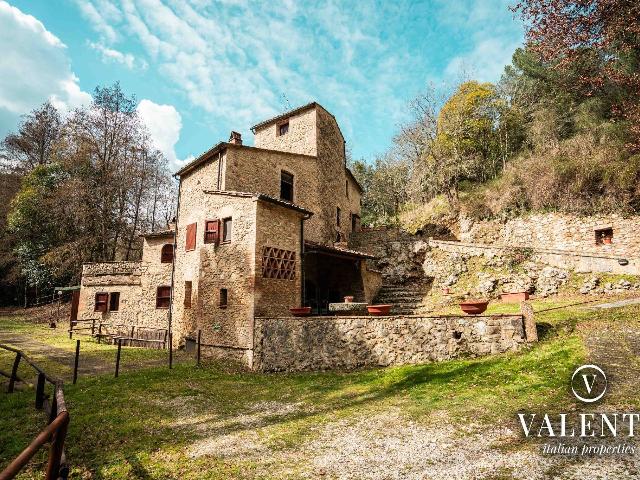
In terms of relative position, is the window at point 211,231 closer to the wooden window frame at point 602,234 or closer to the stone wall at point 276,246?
the stone wall at point 276,246

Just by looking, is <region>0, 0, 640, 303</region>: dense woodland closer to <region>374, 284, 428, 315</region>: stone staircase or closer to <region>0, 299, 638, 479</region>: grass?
<region>374, 284, 428, 315</region>: stone staircase

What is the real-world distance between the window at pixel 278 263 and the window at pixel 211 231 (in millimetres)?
2484

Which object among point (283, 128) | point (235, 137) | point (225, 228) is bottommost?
point (225, 228)

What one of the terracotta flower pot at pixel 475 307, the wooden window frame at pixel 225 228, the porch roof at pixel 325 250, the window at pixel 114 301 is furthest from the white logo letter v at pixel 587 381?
the window at pixel 114 301

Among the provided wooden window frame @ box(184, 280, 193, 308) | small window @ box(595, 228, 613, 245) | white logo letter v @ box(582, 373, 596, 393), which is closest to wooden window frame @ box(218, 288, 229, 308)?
wooden window frame @ box(184, 280, 193, 308)

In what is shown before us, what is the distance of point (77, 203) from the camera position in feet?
83.8

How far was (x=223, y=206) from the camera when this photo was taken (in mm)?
14805

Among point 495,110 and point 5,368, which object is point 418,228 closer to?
point 495,110

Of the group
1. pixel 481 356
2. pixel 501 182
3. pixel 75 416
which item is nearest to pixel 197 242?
pixel 75 416

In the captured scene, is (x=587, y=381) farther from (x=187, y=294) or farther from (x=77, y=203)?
(x=77, y=203)

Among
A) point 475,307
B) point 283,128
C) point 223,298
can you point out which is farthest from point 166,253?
point 475,307

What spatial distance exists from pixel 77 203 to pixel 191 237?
599 inches

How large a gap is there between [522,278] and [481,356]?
28.2 ft

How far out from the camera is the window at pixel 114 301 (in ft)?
70.3
